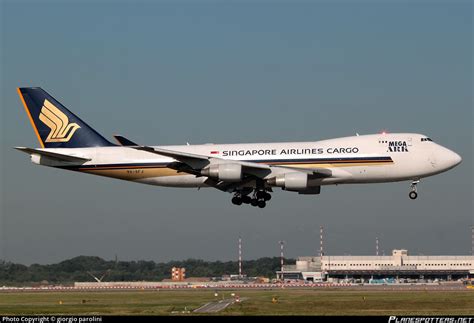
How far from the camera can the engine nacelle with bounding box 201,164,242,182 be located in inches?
2645

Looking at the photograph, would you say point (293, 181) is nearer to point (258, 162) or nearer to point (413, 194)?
point (258, 162)

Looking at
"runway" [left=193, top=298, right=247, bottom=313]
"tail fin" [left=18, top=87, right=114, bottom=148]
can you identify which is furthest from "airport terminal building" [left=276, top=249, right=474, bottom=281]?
"runway" [left=193, top=298, right=247, bottom=313]

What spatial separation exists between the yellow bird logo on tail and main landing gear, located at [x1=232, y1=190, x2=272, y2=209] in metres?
15.5

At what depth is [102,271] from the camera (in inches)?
5133

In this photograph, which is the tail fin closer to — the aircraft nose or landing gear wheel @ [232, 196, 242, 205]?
landing gear wheel @ [232, 196, 242, 205]

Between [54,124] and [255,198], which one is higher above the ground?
[54,124]

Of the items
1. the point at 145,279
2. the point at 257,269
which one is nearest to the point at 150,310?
the point at 145,279

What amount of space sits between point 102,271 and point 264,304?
234 ft

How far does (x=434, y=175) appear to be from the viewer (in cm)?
6775

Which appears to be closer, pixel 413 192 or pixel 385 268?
pixel 413 192

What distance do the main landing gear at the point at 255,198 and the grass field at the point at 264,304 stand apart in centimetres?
764

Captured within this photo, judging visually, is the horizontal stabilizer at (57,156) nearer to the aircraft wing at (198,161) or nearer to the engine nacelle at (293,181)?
the aircraft wing at (198,161)

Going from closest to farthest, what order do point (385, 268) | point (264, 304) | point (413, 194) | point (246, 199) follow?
point (264, 304), point (413, 194), point (246, 199), point (385, 268)

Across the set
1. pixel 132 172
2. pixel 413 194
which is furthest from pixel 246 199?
pixel 413 194
